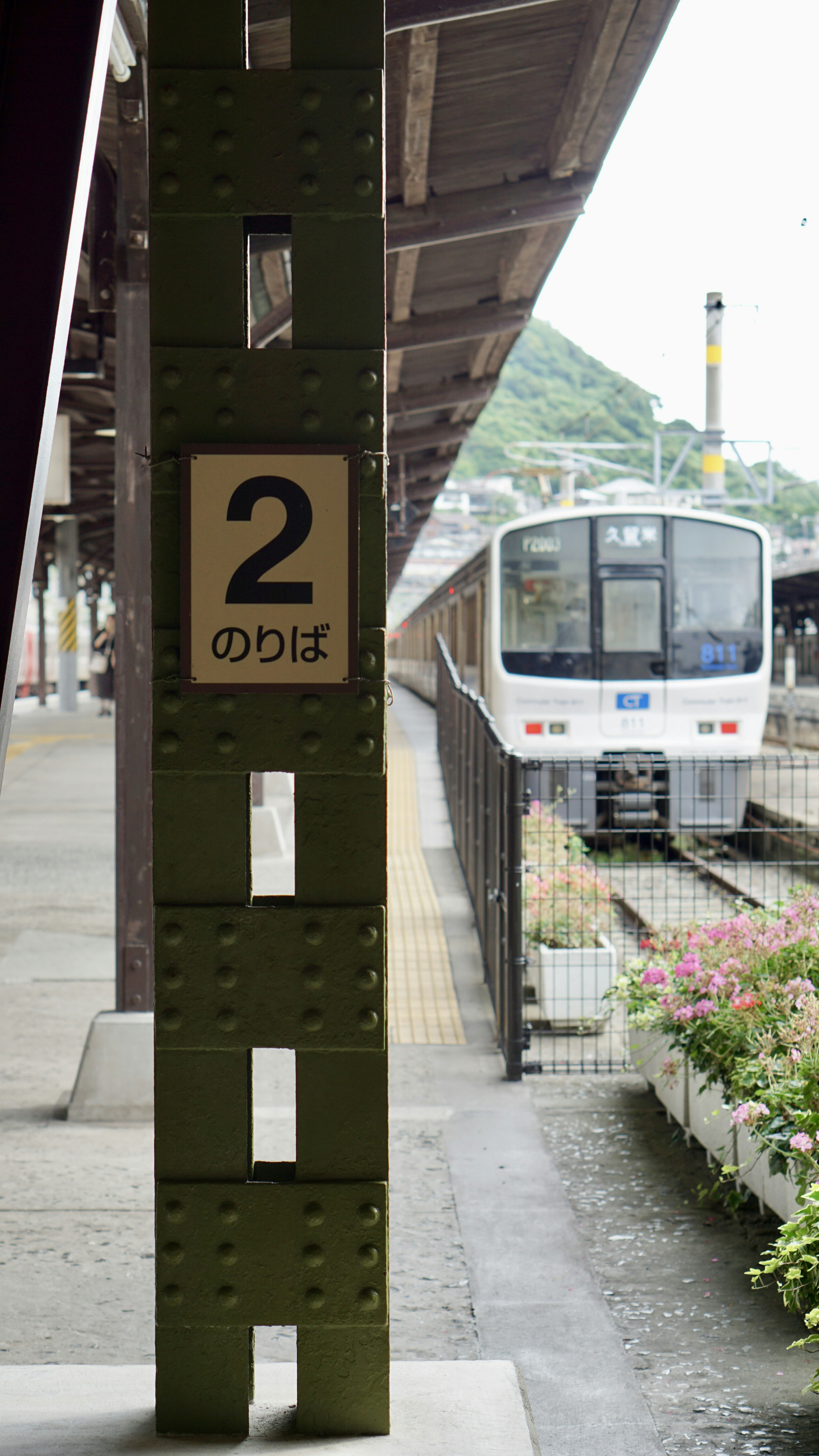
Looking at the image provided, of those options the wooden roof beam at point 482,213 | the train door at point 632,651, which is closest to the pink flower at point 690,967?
the wooden roof beam at point 482,213

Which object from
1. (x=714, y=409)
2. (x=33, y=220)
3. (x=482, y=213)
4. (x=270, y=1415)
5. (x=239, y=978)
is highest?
(x=714, y=409)

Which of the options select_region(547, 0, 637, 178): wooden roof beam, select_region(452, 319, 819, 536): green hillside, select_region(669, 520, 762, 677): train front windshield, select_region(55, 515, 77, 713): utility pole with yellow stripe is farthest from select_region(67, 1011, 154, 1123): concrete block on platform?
select_region(452, 319, 819, 536): green hillside

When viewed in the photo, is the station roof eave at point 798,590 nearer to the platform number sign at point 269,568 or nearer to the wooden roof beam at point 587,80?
the wooden roof beam at point 587,80

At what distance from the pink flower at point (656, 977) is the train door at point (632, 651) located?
801cm

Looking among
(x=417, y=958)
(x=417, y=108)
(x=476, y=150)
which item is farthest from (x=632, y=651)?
(x=417, y=108)

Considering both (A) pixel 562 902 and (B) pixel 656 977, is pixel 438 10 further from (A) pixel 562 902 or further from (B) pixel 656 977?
(A) pixel 562 902

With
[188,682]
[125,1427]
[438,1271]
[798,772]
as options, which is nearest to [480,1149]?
[438,1271]

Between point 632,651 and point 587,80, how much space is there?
7.08m

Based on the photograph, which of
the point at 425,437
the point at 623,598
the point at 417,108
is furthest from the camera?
the point at 425,437

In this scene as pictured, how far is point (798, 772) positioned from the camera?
18656mm

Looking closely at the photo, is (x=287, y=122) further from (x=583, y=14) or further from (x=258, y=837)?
(x=258, y=837)

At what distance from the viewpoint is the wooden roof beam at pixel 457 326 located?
10.1 meters

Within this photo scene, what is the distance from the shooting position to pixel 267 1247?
A: 2.36m

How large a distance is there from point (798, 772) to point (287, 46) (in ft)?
47.0
